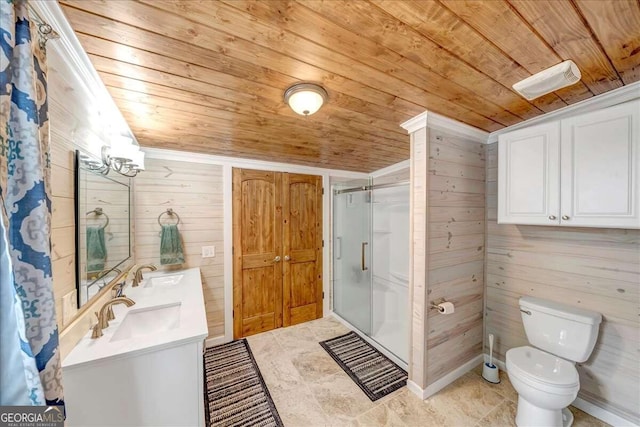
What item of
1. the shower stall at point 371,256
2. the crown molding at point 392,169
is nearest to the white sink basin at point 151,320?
the shower stall at point 371,256

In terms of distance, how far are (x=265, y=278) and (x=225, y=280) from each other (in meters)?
0.45

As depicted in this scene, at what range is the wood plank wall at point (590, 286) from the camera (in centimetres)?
150

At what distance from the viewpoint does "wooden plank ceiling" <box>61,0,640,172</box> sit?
87 centimetres

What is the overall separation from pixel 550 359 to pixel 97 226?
3.09 metres

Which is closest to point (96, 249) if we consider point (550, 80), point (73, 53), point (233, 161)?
point (73, 53)

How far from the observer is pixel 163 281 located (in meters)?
2.12

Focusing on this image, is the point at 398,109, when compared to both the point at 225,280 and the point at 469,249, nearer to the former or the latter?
the point at 469,249

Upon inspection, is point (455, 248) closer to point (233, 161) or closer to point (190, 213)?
point (233, 161)

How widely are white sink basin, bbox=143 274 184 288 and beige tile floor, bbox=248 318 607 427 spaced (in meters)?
1.09

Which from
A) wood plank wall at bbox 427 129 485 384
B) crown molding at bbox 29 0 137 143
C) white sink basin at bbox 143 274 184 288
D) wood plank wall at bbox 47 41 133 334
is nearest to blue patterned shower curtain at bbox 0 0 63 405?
crown molding at bbox 29 0 137 143

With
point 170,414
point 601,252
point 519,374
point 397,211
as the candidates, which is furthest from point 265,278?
point 601,252

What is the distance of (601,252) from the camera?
1600 mm

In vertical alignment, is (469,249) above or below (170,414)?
above

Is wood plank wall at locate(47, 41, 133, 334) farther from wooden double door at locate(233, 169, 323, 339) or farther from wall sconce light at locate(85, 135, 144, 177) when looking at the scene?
wooden double door at locate(233, 169, 323, 339)
